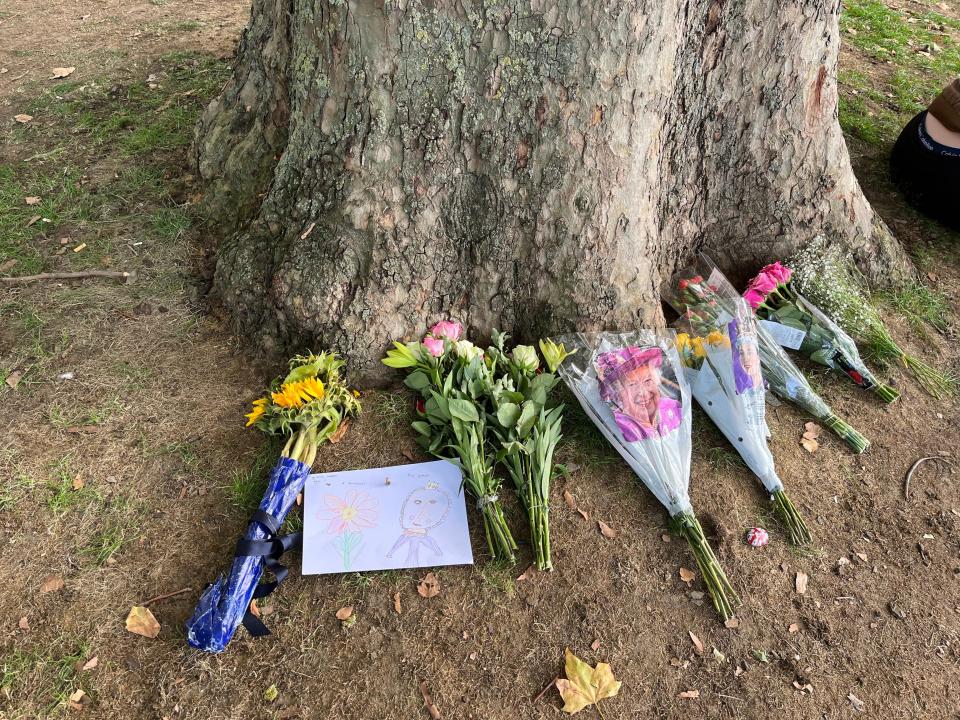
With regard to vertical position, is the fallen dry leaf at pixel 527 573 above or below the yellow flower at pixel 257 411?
below

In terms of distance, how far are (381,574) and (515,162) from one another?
1.61 meters

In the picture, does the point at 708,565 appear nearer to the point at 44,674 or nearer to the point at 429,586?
the point at 429,586

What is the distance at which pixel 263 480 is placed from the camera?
2.67 m

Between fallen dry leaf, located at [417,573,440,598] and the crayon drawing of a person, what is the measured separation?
0.06m

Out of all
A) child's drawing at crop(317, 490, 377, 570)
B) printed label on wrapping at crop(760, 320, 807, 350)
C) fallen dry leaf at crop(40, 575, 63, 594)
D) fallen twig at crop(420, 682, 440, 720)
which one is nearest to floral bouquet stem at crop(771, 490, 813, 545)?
printed label on wrapping at crop(760, 320, 807, 350)

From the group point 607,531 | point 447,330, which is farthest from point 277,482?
point 607,531

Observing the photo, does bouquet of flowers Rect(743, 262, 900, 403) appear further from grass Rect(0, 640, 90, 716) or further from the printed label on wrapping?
grass Rect(0, 640, 90, 716)

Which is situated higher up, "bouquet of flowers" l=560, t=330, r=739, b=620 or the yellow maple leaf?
"bouquet of flowers" l=560, t=330, r=739, b=620

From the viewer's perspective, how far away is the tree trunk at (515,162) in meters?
2.41

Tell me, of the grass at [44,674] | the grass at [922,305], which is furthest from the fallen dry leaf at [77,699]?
the grass at [922,305]

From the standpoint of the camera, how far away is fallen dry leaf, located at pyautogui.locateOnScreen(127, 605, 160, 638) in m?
2.26

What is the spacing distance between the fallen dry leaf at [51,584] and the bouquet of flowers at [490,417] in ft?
4.44

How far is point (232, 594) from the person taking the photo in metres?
2.26

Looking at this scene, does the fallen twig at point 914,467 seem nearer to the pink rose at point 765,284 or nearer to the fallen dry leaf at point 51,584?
the pink rose at point 765,284
